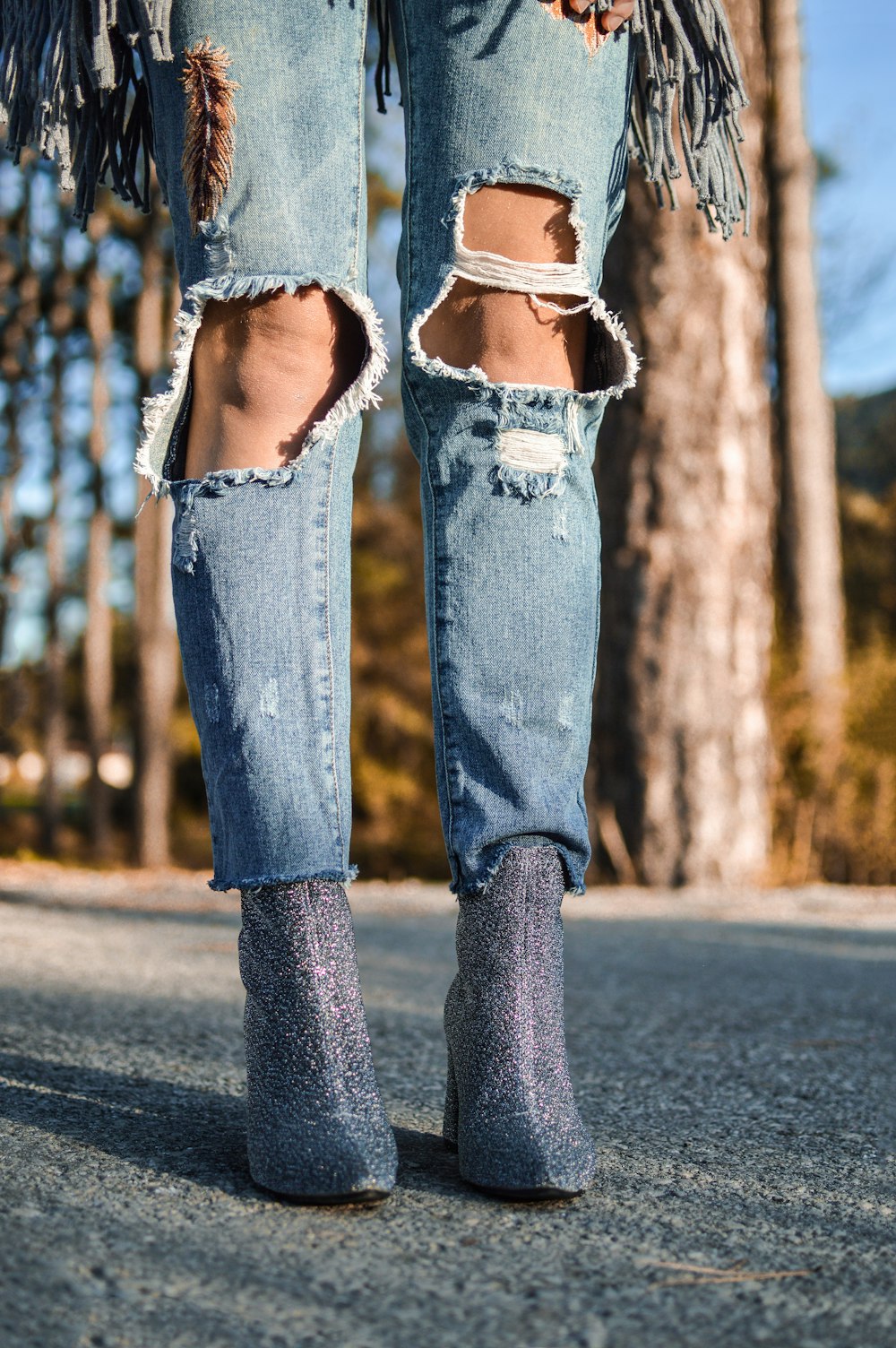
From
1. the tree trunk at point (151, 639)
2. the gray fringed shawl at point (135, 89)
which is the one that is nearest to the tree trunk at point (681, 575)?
the gray fringed shawl at point (135, 89)

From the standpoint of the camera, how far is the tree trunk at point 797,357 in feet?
29.8

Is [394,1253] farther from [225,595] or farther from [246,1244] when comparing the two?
[225,595]

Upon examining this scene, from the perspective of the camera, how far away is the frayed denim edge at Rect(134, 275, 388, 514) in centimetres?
108

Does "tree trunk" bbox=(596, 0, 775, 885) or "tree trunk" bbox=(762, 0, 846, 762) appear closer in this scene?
"tree trunk" bbox=(596, 0, 775, 885)

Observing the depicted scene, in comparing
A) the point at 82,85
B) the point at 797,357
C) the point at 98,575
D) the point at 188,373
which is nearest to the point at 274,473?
the point at 188,373

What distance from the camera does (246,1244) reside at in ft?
2.76

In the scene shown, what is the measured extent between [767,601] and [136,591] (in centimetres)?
762

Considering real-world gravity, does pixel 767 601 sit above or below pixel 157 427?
above

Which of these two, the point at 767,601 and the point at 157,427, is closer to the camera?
the point at 157,427

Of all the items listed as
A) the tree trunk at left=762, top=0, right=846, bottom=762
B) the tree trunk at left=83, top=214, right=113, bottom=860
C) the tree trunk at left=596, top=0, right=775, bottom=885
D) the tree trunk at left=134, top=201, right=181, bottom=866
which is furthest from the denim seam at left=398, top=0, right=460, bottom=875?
the tree trunk at left=83, top=214, right=113, bottom=860

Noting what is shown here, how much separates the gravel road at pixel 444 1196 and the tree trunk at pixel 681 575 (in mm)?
2186

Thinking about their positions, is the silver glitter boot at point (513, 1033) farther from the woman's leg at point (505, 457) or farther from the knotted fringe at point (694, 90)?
the knotted fringe at point (694, 90)

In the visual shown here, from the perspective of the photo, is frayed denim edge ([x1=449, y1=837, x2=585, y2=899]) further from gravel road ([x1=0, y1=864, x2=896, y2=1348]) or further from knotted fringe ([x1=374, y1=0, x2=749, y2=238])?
knotted fringe ([x1=374, y1=0, x2=749, y2=238])

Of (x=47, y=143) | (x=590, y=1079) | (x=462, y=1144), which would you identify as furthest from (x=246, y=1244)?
(x=47, y=143)
